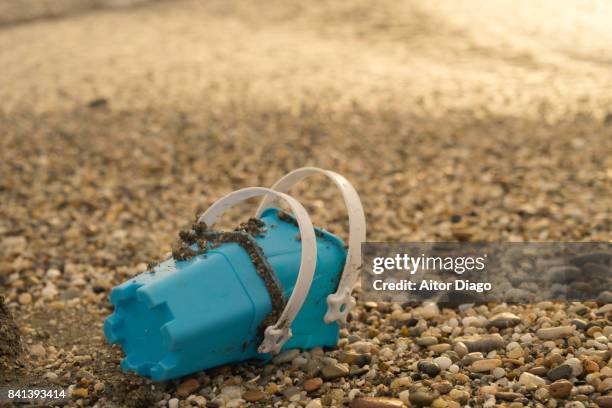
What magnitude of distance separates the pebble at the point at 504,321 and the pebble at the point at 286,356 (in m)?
1.02

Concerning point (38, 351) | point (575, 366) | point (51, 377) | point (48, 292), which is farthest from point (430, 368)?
point (48, 292)

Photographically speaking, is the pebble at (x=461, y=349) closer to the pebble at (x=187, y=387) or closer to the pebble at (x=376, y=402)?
the pebble at (x=376, y=402)

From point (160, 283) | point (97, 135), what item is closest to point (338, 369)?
point (160, 283)

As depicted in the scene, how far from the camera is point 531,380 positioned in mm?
3219

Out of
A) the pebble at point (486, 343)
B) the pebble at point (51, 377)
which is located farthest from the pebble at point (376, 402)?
the pebble at point (51, 377)

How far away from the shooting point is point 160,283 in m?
3.11

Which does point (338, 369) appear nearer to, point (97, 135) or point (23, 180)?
point (23, 180)

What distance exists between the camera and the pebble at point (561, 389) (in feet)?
10.1

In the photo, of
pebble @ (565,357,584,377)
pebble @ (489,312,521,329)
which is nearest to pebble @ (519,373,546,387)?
pebble @ (565,357,584,377)

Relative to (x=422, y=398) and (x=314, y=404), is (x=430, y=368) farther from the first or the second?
(x=314, y=404)

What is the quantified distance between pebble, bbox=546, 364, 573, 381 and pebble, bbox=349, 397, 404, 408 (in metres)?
0.67

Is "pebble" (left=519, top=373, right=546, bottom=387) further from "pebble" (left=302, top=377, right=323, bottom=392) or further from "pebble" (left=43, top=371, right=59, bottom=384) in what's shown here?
"pebble" (left=43, top=371, right=59, bottom=384)

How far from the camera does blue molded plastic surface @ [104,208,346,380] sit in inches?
121

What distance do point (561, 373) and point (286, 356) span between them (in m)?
1.21
